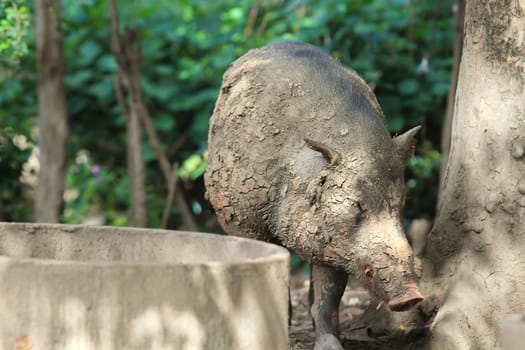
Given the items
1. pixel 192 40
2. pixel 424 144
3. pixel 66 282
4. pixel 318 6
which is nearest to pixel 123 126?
pixel 192 40

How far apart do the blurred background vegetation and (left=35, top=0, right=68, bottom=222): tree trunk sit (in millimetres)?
743

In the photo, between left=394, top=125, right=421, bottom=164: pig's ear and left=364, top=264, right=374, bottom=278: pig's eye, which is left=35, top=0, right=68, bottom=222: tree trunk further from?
left=364, top=264, right=374, bottom=278: pig's eye

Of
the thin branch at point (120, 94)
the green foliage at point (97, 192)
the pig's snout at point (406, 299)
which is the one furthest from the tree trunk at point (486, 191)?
the green foliage at point (97, 192)

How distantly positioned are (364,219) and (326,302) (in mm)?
568

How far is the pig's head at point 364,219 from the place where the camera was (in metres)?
4.19

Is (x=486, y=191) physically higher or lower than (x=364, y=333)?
higher

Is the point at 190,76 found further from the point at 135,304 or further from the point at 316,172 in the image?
the point at 135,304

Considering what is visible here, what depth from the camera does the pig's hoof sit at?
179 inches

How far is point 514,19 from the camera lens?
4.67 metres

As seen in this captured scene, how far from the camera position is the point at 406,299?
4105 millimetres

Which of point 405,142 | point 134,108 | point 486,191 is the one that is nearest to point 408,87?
point 134,108

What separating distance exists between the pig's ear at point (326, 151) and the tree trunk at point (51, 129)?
3.68 metres

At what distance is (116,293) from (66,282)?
0.54 feet

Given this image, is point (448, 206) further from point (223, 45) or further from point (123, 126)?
point (123, 126)
